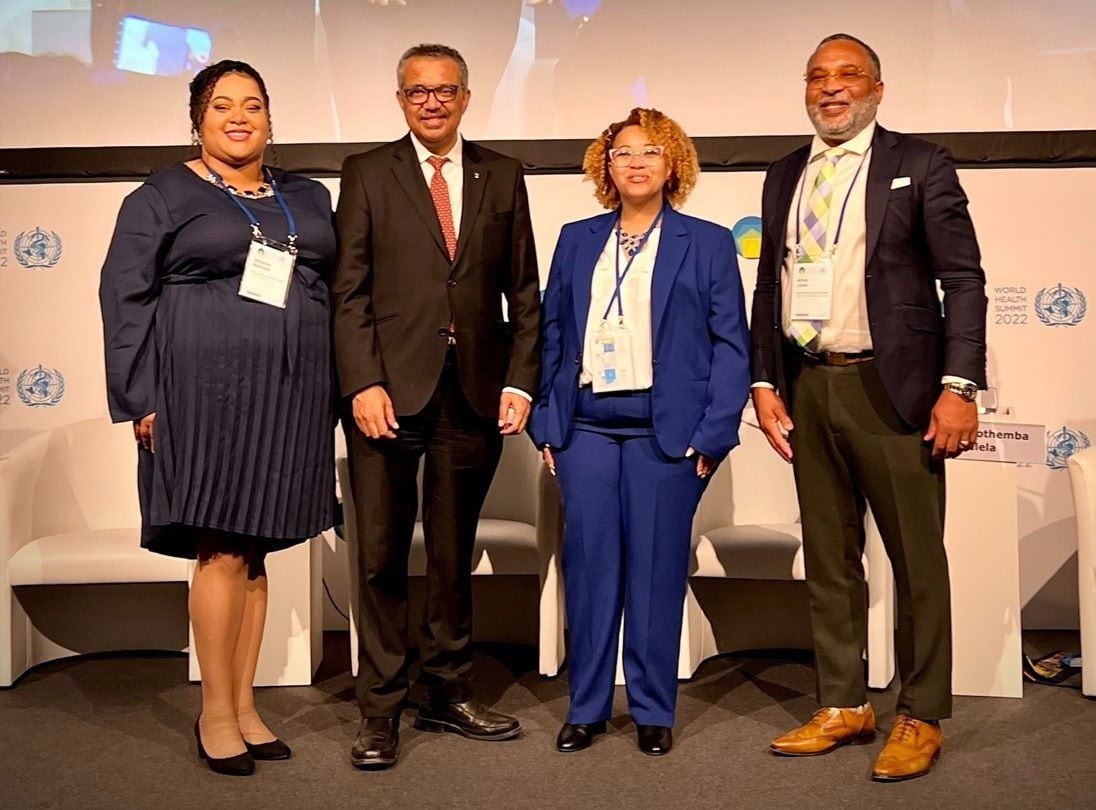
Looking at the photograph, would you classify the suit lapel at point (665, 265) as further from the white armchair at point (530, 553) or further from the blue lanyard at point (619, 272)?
the white armchair at point (530, 553)


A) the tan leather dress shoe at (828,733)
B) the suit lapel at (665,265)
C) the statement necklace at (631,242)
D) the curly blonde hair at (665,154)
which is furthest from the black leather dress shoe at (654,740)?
the curly blonde hair at (665,154)

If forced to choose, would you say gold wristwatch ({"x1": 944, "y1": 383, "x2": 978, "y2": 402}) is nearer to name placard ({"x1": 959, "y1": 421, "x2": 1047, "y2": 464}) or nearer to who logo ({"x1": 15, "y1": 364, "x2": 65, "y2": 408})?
name placard ({"x1": 959, "y1": 421, "x2": 1047, "y2": 464})

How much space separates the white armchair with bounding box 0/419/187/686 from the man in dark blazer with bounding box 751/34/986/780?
2082 mm

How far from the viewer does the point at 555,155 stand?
4.80m

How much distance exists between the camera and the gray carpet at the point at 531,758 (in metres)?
2.89

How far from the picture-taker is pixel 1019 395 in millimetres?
4793

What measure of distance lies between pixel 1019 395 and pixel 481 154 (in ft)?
8.34

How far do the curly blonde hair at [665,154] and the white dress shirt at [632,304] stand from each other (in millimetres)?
128

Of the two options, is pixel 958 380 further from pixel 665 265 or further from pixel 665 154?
pixel 665 154

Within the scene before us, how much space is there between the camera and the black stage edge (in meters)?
4.71

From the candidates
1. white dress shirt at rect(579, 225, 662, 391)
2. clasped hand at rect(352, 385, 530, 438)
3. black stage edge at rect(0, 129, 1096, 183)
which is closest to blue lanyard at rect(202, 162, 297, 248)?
clasped hand at rect(352, 385, 530, 438)

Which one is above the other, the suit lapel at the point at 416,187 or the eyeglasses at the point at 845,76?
the eyeglasses at the point at 845,76

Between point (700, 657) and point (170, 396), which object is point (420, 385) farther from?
point (700, 657)

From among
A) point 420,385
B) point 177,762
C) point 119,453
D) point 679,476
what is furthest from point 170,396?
point 119,453
